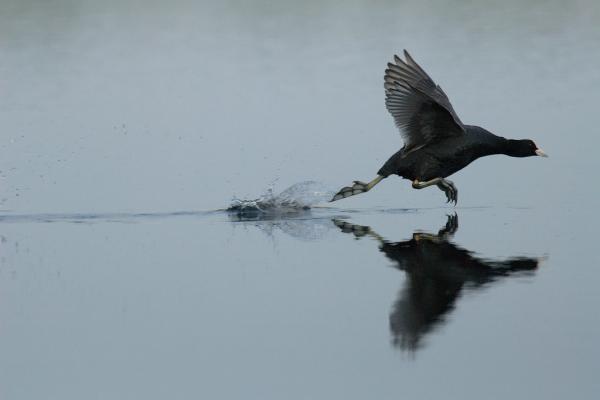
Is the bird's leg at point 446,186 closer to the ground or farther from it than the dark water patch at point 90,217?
farther from it

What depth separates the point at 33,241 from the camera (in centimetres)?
913

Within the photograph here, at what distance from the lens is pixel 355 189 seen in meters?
10.5

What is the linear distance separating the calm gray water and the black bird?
0.27 meters

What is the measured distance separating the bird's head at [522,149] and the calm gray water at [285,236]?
0.32 m

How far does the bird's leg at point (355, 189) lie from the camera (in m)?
10.4

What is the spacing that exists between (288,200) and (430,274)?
276 centimetres

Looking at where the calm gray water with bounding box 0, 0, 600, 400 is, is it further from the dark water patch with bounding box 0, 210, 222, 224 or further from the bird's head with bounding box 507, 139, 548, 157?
the bird's head with bounding box 507, 139, 548, 157

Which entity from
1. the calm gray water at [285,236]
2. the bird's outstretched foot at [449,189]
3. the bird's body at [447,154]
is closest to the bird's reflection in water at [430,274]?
the calm gray water at [285,236]

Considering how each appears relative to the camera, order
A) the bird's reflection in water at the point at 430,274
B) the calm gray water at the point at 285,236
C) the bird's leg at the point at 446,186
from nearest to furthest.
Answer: the calm gray water at the point at 285,236 → the bird's reflection in water at the point at 430,274 → the bird's leg at the point at 446,186

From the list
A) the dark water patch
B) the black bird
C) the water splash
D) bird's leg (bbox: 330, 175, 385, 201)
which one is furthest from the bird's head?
the dark water patch

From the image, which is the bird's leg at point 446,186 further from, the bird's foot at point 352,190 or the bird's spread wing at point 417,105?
the bird's foot at point 352,190

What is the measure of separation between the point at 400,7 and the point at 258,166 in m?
15.8

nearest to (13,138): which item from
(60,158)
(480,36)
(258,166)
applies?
(60,158)

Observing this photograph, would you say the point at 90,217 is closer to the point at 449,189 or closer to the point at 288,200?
the point at 288,200
